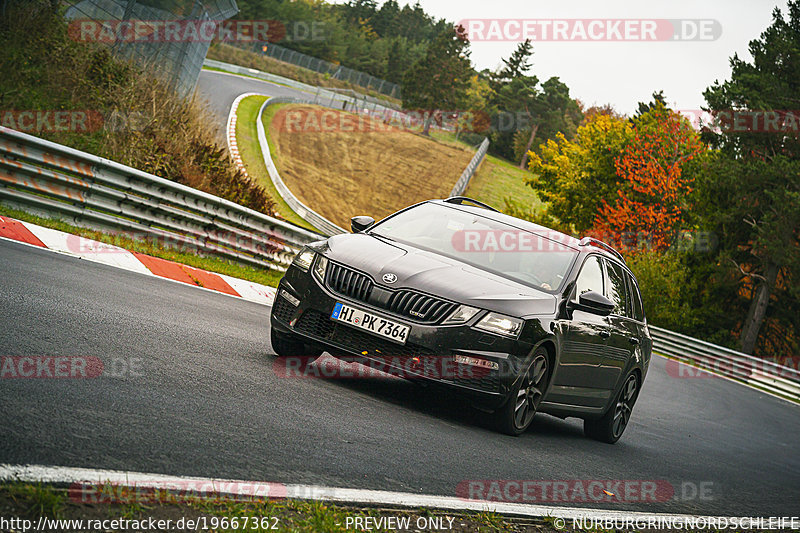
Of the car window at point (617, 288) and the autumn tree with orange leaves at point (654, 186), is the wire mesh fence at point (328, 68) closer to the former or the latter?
the autumn tree with orange leaves at point (654, 186)

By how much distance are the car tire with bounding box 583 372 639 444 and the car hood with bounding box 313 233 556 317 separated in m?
2.22

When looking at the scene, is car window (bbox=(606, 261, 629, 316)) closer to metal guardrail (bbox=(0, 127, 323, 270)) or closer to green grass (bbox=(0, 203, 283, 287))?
green grass (bbox=(0, 203, 283, 287))

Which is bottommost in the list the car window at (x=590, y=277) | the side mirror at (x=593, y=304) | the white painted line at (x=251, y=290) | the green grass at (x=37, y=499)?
the white painted line at (x=251, y=290)

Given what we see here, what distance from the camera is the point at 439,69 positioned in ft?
338

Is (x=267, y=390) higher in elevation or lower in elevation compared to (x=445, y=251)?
lower

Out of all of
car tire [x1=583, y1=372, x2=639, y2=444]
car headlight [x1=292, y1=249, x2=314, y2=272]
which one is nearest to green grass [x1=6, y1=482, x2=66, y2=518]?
car headlight [x1=292, y1=249, x2=314, y2=272]

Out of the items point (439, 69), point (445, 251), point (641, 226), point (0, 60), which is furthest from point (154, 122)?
point (439, 69)

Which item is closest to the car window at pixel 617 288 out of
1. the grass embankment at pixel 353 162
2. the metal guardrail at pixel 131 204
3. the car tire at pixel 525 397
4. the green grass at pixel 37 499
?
the car tire at pixel 525 397

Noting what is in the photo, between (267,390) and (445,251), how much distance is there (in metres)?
2.43

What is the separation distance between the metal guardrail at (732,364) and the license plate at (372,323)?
2441 cm

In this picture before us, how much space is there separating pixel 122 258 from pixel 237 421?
671 centimetres

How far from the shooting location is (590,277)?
850 centimetres

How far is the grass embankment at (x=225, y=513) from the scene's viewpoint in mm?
3170

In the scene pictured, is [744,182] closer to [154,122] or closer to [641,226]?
[641,226]
